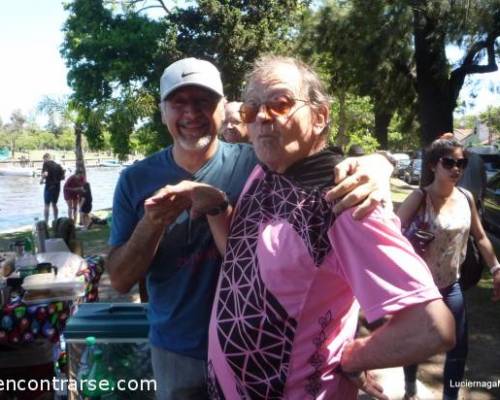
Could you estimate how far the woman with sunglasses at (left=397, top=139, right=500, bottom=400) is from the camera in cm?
322

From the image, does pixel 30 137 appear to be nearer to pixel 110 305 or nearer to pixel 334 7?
pixel 334 7

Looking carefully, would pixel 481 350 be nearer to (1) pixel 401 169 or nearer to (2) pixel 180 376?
(2) pixel 180 376

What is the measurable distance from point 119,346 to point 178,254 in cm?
115

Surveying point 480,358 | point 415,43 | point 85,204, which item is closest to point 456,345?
point 480,358

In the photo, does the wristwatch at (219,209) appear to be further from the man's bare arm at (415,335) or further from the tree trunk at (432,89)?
the tree trunk at (432,89)

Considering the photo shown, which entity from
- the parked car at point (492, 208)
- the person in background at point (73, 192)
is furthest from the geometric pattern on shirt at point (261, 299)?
the person in background at point (73, 192)

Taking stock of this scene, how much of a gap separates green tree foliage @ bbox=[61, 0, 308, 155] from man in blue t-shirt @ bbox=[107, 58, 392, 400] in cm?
1726

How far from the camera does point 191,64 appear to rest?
1.92 m

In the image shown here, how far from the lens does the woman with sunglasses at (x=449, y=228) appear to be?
10.6 ft

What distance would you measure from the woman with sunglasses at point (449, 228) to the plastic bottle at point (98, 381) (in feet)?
6.75

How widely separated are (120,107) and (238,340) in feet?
64.4

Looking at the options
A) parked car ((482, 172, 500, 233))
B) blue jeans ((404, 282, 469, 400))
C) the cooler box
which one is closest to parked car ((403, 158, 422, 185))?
parked car ((482, 172, 500, 233))

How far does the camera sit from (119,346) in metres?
2.78

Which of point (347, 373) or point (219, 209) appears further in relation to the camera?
point (219, 209)
